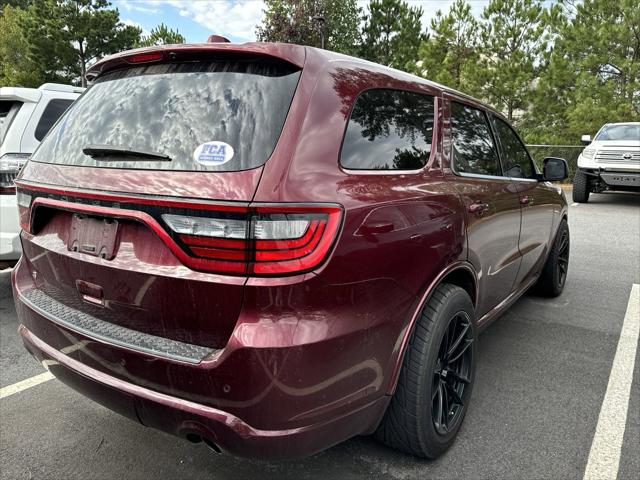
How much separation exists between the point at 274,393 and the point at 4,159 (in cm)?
358

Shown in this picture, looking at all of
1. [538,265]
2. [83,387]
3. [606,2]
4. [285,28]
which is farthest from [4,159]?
[285,28]

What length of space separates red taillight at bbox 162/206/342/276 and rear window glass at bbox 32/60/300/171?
0.19m

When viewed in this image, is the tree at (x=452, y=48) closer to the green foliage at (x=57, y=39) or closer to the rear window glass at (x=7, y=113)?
the rear window glass at (x=7, y=113)

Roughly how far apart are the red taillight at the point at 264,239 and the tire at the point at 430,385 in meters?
0.76

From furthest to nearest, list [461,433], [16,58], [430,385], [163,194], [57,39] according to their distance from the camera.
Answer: [16,58] → [57,39] → [461,433] → [430,385] → [163,194]

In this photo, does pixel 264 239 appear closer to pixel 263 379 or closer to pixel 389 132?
pixel 263 379

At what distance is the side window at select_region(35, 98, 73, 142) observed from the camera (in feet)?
14.1

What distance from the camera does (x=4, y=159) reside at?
3.99 metres

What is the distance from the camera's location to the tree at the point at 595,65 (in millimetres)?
16109

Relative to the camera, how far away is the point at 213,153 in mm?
1660

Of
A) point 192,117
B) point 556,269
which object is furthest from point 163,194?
point 556,269

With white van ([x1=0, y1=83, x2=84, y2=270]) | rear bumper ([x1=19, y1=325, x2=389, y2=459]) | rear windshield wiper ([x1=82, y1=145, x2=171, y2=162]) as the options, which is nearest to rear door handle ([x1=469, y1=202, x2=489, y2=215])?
rear bumper ([x1=19, y1=325, x2=389, y2=459])

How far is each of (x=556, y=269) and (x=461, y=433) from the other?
8.37ft

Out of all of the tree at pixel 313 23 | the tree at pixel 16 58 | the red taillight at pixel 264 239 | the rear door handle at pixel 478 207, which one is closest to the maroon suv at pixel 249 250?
the red taillight at pixel 264 239
